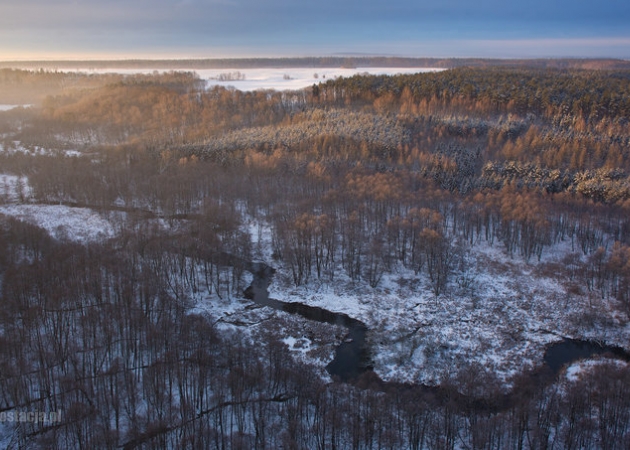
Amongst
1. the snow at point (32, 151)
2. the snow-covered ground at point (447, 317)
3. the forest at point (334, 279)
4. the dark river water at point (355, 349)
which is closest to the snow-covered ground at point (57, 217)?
the forest at point (334, 279)

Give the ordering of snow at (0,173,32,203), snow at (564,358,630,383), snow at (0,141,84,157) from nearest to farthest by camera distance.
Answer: snow at (564,358,630,383) → snow at (0,173,32,203) → snow at (0,141,84,157)

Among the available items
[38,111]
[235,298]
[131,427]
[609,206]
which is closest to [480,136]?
[609,206]

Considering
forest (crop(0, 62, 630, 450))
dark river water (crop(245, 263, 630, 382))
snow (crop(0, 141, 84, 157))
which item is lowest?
dark river water (crop(245, 263, 630, 382))

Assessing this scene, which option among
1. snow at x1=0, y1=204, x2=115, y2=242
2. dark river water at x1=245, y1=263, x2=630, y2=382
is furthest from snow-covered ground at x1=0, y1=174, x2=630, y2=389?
snow at x1=0, y1=204, x2=115, y2=242

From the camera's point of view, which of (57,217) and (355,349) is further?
(57,217)

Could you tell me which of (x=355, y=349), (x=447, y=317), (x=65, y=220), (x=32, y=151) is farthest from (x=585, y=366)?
(x=32, y=151)

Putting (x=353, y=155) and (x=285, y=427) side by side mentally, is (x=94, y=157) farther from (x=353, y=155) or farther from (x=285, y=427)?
(x=285, y=427)

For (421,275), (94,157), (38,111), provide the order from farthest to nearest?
(38,111), (94,157), (421,275)

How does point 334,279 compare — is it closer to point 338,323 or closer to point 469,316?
point 338,323

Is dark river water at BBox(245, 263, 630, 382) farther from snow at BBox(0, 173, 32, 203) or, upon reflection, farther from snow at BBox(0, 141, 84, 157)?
snow at BBox(0, 141, 84, 157)
